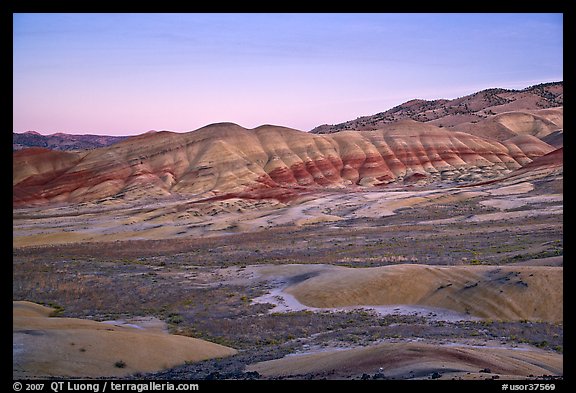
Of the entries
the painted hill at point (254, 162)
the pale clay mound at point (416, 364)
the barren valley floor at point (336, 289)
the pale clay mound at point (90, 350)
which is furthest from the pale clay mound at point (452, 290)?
the painted hill at point (254, 162)

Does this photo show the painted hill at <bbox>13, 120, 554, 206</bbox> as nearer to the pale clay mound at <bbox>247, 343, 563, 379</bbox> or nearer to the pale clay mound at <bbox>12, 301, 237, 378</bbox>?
the pale clay mound at <bbox>12, 301, 237, 378</bbox>

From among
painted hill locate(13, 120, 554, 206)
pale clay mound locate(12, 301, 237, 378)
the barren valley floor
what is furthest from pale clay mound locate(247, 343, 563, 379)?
painted hill locate(13, 120, 554, 206)

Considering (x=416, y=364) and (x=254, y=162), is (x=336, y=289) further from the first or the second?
(x=254, y=162)

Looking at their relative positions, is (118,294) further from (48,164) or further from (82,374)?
(48,164)

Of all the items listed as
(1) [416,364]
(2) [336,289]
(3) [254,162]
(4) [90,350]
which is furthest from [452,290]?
(3) [254,162]

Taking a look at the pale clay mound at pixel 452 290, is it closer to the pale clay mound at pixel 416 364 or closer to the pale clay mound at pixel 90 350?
the pale clay mound at pixel 416 364

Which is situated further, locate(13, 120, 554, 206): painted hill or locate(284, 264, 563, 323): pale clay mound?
locate(13, 120, 554, 206): painted hill
